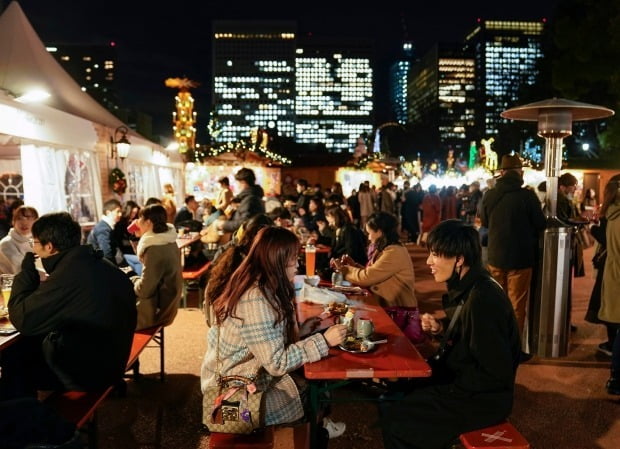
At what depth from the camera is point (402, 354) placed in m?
2.91

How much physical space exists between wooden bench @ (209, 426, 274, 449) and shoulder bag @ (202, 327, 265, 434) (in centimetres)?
4

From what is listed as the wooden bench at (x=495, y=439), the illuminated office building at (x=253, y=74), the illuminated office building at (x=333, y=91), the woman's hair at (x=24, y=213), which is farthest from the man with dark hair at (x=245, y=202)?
the illuminated office building at (x=333, y=91)

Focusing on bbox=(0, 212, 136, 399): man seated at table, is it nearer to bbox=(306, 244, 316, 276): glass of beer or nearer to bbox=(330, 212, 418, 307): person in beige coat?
bbox=(330, 212, 418, 307): person in beige coat

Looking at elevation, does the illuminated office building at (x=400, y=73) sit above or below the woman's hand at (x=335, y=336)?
above

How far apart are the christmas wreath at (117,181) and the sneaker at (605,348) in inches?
342

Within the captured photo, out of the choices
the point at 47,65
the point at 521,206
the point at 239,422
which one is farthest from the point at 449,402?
the point at 47,65

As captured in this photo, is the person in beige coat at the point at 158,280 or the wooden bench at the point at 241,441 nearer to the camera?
the wooden bench at the point at 241,441

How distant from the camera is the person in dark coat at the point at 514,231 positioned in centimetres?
539

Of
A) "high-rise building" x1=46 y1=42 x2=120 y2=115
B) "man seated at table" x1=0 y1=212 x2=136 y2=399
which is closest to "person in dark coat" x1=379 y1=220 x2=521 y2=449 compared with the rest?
"man seated at table" x1=0 y1=212 x2=136 y2=399

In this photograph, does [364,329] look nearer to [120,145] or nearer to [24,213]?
[24,213]

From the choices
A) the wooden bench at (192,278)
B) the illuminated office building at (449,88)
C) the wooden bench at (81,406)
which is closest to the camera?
the wooden bench at (81,406)

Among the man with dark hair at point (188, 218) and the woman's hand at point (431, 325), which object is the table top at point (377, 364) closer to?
the woman's hand at point (431, 325)

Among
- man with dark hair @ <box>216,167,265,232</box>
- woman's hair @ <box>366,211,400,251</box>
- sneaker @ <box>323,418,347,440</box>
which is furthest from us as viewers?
man with dark hair @ <box>216,167,265,232</box>

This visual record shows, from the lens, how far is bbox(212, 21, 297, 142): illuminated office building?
445 ft
